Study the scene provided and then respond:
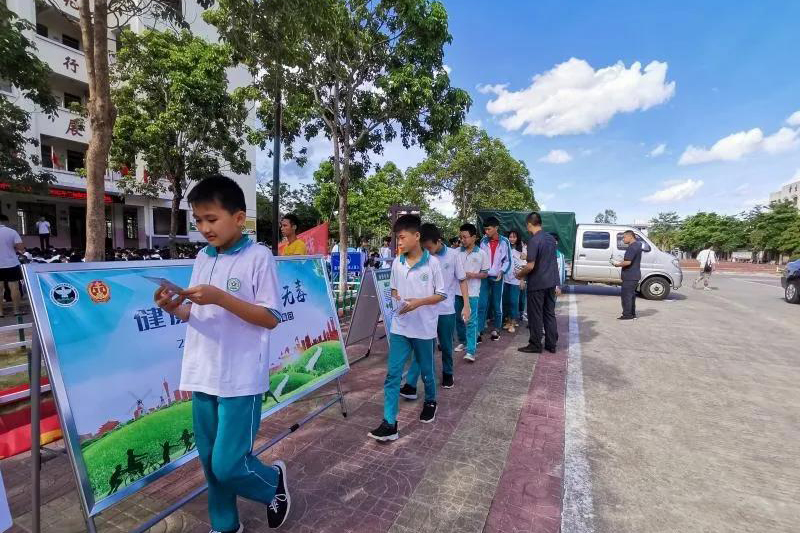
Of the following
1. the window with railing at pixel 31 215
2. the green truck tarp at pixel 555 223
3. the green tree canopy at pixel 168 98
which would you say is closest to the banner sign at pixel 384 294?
the green truck tarp at pixel 555 223

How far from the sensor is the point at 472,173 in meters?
22.2

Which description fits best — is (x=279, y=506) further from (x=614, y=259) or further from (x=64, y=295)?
(x=614, y=259)

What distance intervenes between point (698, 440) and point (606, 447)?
2.80 ft

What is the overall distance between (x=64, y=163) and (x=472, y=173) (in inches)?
819

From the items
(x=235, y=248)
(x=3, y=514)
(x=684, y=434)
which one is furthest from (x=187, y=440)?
(x=684, y=434)

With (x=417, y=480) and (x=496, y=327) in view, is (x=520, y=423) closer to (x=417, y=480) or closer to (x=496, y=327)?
(x=417, y=480)

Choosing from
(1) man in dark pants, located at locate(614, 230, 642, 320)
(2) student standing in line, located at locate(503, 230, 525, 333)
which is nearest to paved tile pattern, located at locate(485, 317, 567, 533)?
(2) student standing in line, located at locate(503, 230, 525, 333)

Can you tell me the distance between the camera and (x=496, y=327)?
6.64m

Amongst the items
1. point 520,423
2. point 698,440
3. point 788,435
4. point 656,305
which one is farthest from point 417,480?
point 656,305

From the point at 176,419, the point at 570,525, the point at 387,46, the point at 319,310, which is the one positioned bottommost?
the point at 570,525

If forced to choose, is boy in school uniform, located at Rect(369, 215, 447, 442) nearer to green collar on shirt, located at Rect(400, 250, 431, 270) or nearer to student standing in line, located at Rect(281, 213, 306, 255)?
green collar on shirt, located at Rect(400, 250, 431, 270)

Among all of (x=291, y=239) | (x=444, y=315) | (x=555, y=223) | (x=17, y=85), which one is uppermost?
(x=17, y=85)

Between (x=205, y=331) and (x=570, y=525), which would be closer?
(x=205, y=331)

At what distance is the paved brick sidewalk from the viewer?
222 cm
